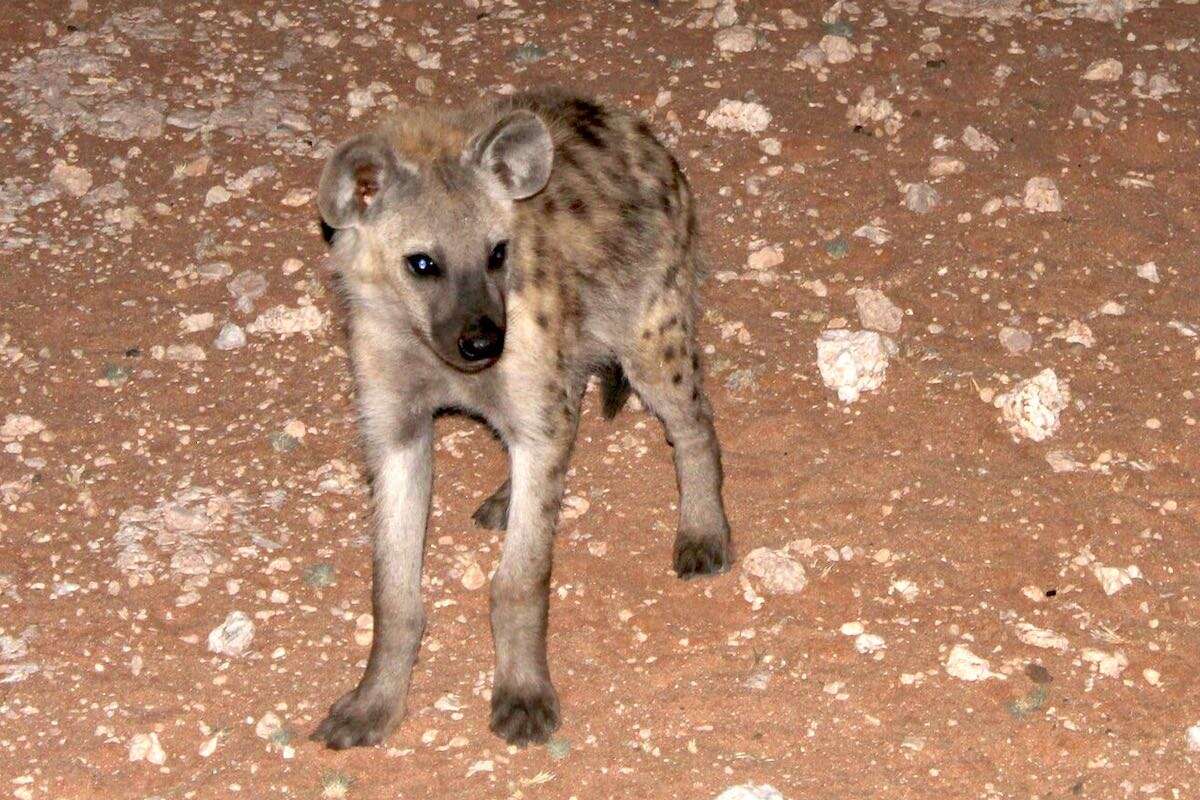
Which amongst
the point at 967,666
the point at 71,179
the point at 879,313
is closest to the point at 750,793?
the point at 967,666

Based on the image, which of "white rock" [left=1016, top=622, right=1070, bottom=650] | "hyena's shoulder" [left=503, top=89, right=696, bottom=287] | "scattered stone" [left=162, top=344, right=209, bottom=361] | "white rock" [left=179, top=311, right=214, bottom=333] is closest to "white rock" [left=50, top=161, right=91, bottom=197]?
"white rock" [left=179, top=311, right=214, bottom=333]

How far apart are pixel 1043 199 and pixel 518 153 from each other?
240 centimetres

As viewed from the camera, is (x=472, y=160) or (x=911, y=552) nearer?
(x=472, y=160)

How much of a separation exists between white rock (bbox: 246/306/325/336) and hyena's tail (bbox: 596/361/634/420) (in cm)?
101

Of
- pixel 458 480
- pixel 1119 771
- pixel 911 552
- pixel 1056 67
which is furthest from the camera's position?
pixel 1056 67

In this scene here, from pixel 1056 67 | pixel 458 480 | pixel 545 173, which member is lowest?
pixel 458 480

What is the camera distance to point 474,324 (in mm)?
4223

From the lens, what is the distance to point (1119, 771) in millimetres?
4227

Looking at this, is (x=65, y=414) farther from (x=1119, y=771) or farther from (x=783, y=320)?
(x=1119, y=771)

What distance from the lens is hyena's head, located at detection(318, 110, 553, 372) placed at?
4.25 meters

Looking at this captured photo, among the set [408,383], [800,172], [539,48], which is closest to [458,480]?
[408,383]

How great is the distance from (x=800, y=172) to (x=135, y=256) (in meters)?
2.39

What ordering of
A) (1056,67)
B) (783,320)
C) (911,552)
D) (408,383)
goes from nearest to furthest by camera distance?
(408,383)
(911,552)
(783,320)
(1056,67)

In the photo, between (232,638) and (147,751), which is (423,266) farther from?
(147,751)
